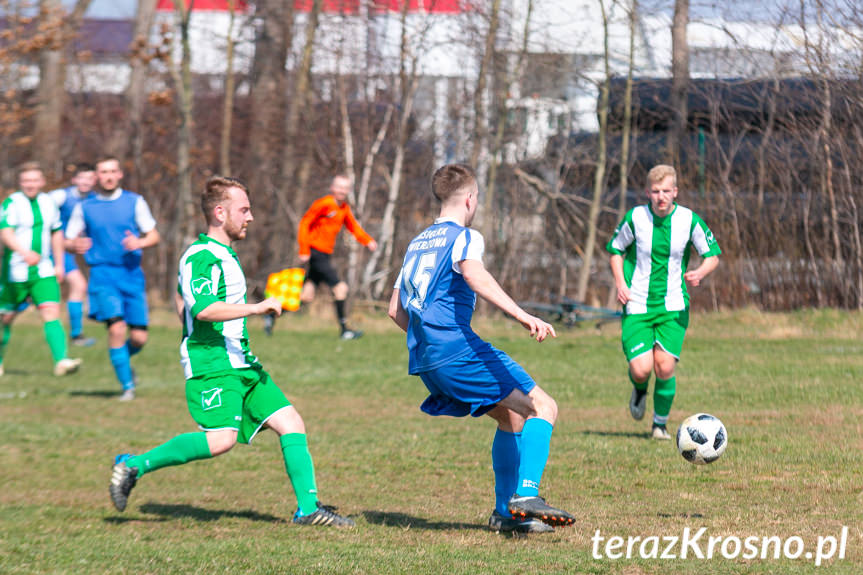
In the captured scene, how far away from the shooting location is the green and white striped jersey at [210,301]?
5473 mm

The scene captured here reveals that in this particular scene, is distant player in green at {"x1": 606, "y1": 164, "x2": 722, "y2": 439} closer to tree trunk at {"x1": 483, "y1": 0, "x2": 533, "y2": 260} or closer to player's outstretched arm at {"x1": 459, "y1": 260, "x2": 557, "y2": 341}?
player's outstretched arm at {"x1": 459, "y1": 260, "x2": 557, "y2": 341}

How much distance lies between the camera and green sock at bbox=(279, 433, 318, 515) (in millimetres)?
5594

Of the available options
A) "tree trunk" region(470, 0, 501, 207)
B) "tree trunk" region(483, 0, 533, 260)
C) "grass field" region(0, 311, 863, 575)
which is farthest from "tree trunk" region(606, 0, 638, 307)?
"grass field" region(0, 311, 863, 575)

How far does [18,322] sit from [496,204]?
7.87 m

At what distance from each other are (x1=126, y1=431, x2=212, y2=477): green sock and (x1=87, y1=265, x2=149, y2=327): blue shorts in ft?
15.2

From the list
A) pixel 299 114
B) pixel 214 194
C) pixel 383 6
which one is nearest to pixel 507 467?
pixel 214 194

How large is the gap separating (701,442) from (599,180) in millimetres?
10415

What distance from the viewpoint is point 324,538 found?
5.25 meters

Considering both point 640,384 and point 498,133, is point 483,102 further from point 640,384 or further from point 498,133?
point 640,384

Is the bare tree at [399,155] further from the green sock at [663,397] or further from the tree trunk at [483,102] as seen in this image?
the green sock at [663,397]

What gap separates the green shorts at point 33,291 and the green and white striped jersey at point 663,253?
19.7 ft

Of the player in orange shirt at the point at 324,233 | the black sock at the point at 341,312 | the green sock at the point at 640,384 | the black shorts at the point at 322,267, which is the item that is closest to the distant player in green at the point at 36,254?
the player in orange shirt at the point at 324,233

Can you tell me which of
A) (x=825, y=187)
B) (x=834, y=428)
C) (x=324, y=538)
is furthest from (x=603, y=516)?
(x=825, y=187)

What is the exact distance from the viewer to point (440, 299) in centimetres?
514
